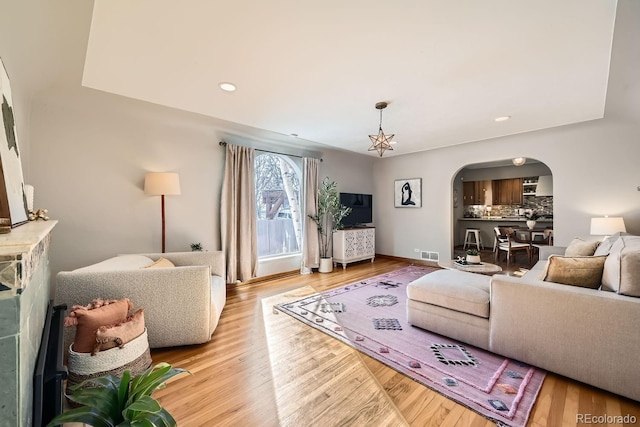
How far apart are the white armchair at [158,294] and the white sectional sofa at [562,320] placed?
209 centimetres

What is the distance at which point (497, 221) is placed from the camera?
292 inches

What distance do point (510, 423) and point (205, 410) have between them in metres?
1.74

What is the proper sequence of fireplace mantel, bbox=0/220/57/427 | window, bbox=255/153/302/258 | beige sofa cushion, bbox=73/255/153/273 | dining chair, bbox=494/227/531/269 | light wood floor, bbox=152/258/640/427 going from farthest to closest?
dining chair, bbox=494/227/531/269, window, bbox=255/153/302/258, beige sofa cushion, bbox=73/255/153/273, light wood floor, bbox=152/258/640/427, fireplace mantel, bbox=0/220/57/427

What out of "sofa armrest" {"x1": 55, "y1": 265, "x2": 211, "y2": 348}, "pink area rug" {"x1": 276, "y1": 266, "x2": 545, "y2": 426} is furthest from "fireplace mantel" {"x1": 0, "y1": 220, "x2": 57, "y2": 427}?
"pink area rug" {"x1": 276, "y1": 266, "x2": 545, "y2": 426}

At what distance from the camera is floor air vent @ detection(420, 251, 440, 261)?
5.39 meters

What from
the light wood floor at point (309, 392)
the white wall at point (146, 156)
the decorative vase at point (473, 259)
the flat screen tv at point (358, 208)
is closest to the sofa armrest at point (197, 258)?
the white wall at point (146, 156)

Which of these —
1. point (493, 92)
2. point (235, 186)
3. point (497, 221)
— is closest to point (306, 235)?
point (235, 186)

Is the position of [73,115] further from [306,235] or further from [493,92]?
[493,92]

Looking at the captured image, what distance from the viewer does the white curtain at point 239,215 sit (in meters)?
3.89

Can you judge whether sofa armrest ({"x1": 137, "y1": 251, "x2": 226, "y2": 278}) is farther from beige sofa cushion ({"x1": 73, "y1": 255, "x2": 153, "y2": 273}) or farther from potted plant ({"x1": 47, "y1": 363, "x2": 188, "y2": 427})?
potted plant ({"x1": 47, "y1": 363, "x2": 188, "y2": 427})

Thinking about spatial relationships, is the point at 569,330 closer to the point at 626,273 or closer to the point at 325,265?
the point at 626,273

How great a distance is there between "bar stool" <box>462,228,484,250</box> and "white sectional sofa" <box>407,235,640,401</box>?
17.0 feet

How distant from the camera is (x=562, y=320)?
1.78m

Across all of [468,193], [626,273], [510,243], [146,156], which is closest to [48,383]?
[146,156]
